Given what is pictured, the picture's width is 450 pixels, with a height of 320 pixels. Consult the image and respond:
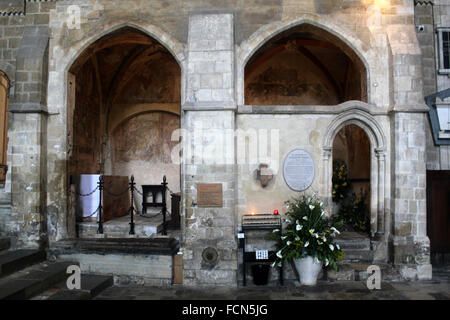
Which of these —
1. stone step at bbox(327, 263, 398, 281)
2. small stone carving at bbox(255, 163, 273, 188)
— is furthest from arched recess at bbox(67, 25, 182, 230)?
stone step at bbox(327, 263, 398, 281)

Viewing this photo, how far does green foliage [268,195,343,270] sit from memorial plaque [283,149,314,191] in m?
0.61

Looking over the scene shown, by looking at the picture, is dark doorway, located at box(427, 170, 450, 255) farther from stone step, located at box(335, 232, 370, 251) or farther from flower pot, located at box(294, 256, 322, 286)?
flower pot, located at box(294, 256, 322, 286)

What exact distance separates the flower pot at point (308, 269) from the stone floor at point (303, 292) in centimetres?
13

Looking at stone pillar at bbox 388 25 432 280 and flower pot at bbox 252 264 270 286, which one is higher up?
stone pillar at bbox 388 25 432 280

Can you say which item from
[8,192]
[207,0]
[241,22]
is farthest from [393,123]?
[8,192]

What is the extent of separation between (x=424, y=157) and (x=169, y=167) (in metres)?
6.58

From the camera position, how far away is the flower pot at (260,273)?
648 centimetres

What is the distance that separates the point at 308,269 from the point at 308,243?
1.69 ft

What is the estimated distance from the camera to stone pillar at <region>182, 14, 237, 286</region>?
674cm

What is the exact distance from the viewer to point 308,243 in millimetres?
6242

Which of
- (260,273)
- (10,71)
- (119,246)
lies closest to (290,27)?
(260,273)

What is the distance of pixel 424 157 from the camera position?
698cm

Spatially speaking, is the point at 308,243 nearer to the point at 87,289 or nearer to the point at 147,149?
the point at 87,289

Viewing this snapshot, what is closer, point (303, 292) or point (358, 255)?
point (303, 292)
